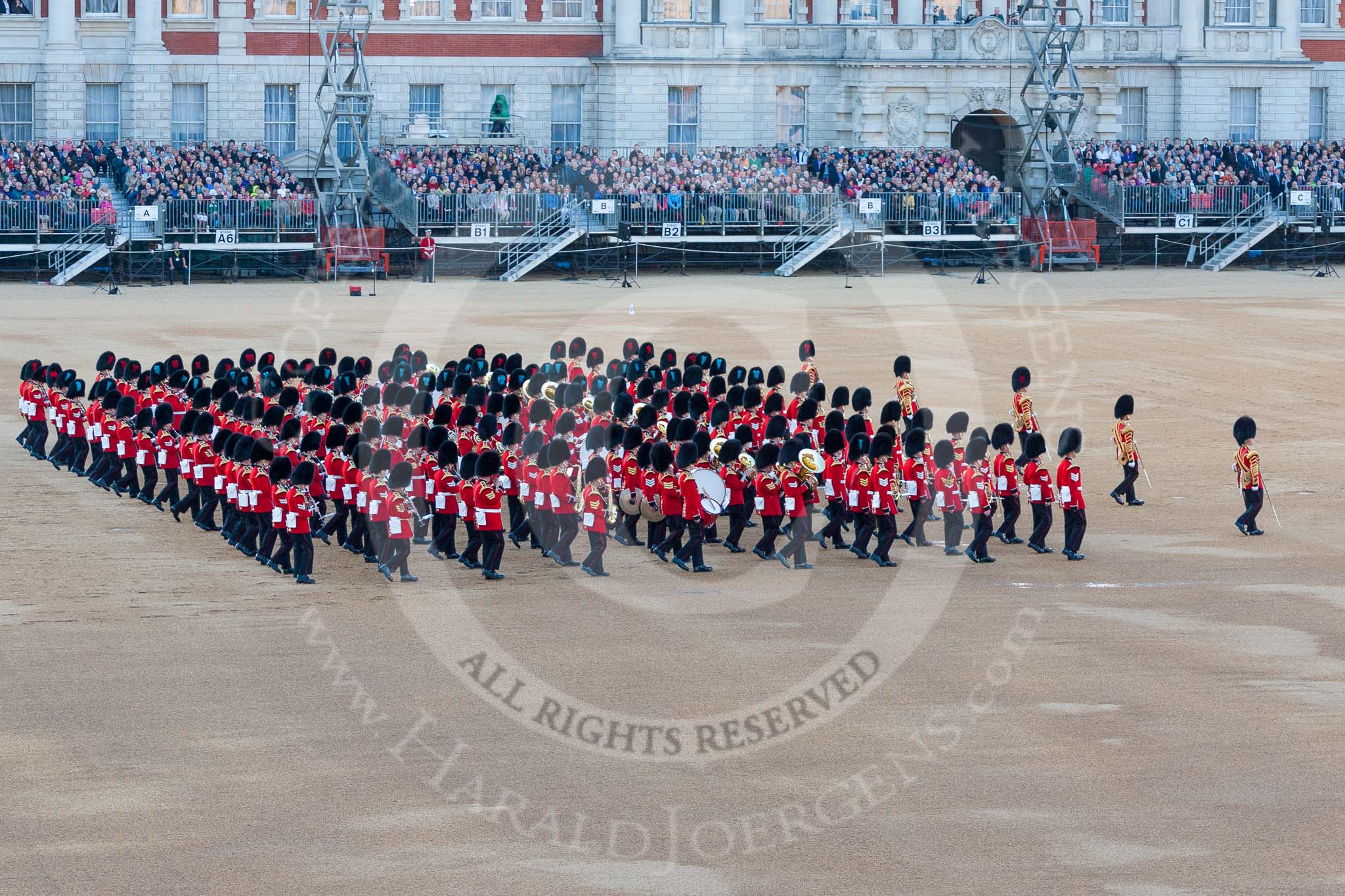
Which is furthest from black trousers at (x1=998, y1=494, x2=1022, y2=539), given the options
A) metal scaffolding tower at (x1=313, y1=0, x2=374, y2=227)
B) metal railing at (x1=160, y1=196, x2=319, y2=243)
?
metal scaffolding tower at (x1=313, y1=0, x2=374, y2=227)

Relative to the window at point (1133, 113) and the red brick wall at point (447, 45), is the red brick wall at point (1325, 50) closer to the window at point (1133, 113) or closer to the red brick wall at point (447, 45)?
the window at point (1133, 113)

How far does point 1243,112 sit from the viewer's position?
58.7 meters

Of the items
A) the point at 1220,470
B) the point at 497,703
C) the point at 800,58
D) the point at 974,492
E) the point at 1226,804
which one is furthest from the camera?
the point at 800,58

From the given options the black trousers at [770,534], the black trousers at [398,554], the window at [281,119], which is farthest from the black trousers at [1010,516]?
the window at [281,119]

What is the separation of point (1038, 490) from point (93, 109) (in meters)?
39.6

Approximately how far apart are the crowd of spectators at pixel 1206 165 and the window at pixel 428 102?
1686 cm

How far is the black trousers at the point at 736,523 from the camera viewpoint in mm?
19453

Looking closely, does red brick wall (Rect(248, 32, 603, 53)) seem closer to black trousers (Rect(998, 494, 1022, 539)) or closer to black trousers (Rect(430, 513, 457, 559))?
black trousers (Rect(430, 513, 457, 559))

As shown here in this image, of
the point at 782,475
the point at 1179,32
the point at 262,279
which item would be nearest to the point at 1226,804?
the point at 782,475

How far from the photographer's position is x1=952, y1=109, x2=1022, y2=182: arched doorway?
5619 cm

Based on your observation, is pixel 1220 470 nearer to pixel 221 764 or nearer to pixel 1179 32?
pixel 221 764

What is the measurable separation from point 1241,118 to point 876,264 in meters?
15.2

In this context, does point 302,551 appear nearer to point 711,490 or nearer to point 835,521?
point 711,490

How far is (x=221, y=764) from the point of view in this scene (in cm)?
1245
